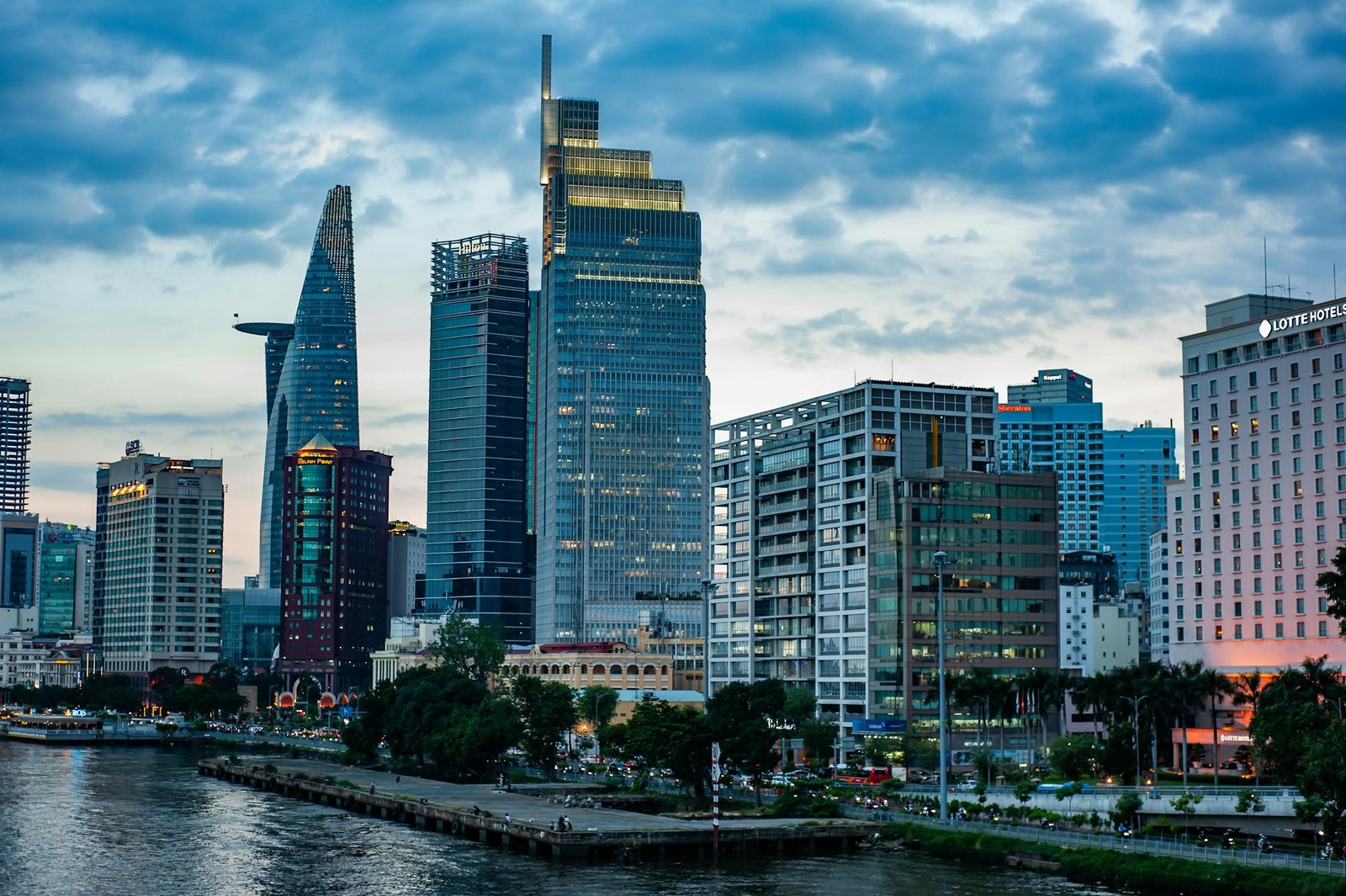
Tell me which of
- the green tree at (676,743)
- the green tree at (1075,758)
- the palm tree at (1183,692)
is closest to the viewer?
the green tree at (676,743)

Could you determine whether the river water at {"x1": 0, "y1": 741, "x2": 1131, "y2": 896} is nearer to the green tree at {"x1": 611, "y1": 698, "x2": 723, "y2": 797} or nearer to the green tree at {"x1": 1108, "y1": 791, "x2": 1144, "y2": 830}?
the green tree at {"x1": 1108, "y1": 791, "x2": 1144, "y2": 830}

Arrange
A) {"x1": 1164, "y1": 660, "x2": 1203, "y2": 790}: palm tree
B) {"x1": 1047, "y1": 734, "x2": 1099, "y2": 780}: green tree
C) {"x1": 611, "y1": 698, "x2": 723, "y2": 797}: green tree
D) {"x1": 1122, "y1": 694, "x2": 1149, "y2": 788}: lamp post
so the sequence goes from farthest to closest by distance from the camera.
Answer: {"x1": 1164, "y1": 660, "x2": 1203, "y2": 790}: palm tree
{"x1": 1047, "y1": 734, "x2": 1099, "y2": 780}: green tree
{"x1": 1122, "y1": 694, "x2": 1149, "y2": 788}: lamp post
{"x1": 611, "y1": 698, "x2": 723, "y2": 797}: green tree

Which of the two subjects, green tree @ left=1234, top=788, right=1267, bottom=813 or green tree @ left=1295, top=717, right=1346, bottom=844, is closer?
green tree @ left=1295, top=717, right=1346, bottom=844

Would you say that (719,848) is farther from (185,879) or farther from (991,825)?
(185,879)

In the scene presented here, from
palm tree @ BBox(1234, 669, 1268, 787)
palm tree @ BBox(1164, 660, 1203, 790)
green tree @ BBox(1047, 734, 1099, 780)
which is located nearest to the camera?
green tree @ BBox(1047, 734, 1099, 780)

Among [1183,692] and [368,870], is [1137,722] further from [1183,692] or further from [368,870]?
[368,870]

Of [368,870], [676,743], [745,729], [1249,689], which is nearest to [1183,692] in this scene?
[1249,689]

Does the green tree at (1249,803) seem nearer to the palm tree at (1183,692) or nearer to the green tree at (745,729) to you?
the palm tree at (1183,692)

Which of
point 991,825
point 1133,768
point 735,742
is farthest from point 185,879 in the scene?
point 1133,768

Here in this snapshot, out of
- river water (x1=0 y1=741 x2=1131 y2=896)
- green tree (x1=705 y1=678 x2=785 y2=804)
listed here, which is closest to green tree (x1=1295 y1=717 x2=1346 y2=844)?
river water (x1=0 y1=741 x2=1131 y2=896)

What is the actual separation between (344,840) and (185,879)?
27.5 m

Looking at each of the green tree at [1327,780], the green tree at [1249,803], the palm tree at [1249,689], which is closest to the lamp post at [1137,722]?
the palm tree at [1249,689]

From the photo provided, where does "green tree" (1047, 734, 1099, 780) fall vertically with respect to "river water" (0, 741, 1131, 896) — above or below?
above

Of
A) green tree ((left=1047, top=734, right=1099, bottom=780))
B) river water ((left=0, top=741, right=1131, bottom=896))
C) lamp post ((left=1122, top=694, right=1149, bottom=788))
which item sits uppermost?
lamp post ((left=1122, top=694, right=1149, bottom=788))
